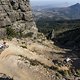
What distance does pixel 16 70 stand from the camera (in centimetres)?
4572

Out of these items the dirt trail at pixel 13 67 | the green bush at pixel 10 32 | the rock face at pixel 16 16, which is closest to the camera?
the dirt trail at pixel 13 67

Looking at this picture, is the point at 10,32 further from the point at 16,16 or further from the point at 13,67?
the point at 13,67

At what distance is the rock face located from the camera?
7962 centimetres

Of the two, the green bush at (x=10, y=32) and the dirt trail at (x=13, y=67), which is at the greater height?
the dirt trail at (x=13, y=67)

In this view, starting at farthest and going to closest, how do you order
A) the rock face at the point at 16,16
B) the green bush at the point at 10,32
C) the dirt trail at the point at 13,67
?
the rock face at the point at 16,16, the green bush at the point at 10,32, the dirt trail at the point at 13,67

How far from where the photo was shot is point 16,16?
86.7 m

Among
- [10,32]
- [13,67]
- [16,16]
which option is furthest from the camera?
[16,16]

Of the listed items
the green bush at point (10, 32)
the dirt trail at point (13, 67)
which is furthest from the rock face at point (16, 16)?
the dirt trail at point (13, 67)

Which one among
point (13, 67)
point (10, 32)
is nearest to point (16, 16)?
point (10, 32)

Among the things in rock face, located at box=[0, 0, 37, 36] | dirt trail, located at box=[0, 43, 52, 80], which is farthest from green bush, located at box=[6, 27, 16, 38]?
dirt trail, located at box=[0, 43, 52, 80]

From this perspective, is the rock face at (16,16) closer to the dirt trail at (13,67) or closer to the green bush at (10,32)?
the green bush at (10,32)

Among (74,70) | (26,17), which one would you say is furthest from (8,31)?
(74,70)

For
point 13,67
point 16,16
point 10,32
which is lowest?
point 10,32

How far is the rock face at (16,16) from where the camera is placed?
7962 cm
